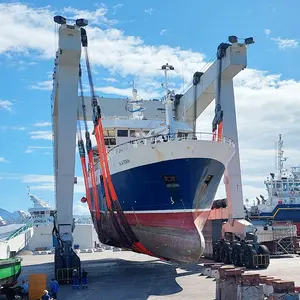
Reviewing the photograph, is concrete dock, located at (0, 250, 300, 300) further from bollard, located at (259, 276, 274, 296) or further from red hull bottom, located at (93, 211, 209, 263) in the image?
bollard, located at (259, 276, 274, 296)

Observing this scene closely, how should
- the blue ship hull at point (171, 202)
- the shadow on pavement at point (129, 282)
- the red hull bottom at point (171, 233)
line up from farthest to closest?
the blue ship hull at point (171, 202), the red hull bottom at point (171, 233), the shadow on pavement at point (129, 282)

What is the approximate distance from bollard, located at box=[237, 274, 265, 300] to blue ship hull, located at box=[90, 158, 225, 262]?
4305mm

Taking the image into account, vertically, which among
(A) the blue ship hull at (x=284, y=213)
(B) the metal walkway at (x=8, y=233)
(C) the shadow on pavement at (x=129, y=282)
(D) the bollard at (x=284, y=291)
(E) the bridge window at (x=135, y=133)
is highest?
(E) the bridge window at (x=135, y=133)

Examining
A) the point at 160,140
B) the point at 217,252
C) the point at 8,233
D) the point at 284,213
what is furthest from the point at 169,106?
the point at 8,233

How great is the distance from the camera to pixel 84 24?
19.2m

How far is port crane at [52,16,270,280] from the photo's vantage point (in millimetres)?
19000

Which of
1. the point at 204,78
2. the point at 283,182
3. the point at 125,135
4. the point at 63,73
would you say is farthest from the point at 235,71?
the point at 283,182

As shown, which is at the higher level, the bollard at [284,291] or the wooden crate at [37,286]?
the bollard at [284,291]

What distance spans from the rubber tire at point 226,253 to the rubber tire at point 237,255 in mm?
498

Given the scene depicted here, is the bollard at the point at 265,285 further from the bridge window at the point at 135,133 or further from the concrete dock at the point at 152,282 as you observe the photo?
the bridge window at the point at 135,133

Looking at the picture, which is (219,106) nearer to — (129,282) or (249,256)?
(249,256)

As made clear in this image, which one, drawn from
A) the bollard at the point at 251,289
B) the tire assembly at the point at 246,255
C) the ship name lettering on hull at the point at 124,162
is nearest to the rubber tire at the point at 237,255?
the tire assembly at the point at 246,255

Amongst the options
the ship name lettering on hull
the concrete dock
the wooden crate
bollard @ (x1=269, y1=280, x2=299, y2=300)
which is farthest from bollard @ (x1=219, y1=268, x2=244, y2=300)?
the ship name lettering on hull

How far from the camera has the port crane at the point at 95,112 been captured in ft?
62.3
